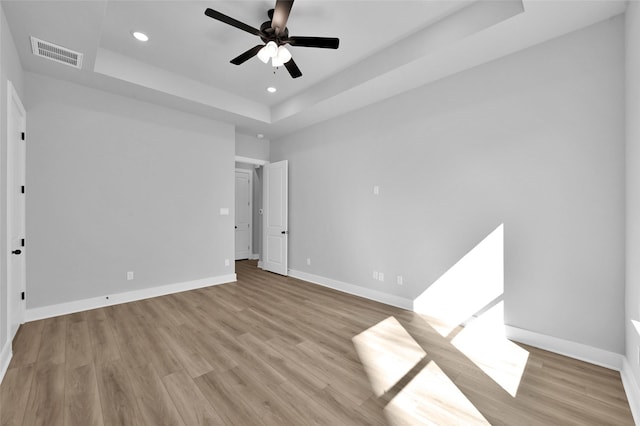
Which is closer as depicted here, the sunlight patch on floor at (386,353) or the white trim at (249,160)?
the sunlight patch on floor at (386,353)

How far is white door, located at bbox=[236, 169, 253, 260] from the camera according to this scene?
755 centimetres

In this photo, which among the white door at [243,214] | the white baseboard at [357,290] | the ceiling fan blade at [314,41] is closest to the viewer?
the ceiling fan blade at [314,41]

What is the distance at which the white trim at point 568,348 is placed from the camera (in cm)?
237

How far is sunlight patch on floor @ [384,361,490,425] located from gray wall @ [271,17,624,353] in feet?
4.60

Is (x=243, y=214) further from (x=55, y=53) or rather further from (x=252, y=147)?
(x=55, y=53)

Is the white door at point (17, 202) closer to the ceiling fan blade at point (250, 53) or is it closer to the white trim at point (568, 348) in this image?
the ceiling fan blade at point (250, 53)

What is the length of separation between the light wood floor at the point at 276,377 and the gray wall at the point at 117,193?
0.81 meters

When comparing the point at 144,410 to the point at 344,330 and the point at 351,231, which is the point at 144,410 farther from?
the point at 351,231

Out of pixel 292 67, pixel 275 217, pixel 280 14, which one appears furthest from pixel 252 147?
pixel 280 14

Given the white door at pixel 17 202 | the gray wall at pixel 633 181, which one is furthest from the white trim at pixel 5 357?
the gray wall at pixel 633 181

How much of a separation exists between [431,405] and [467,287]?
1.73m

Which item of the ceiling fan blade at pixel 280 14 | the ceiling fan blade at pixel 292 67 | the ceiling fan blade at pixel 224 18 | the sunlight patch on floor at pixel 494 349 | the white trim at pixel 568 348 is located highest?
the ceiling fan blade at pixel 280 14

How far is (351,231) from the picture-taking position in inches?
182

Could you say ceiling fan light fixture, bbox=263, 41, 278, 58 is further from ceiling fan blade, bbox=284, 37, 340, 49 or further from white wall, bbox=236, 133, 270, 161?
white wall, bbox=236, 133, 270, 161
